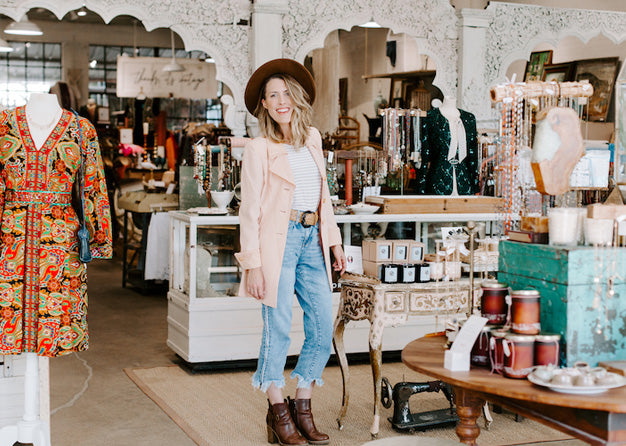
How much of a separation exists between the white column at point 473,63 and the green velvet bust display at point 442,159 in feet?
1.01

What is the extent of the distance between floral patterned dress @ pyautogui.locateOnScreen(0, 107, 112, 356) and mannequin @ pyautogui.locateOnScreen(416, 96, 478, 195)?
3.13 meters

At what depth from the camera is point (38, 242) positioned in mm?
3416

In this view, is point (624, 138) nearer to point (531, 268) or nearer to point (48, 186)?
point (531, 268)

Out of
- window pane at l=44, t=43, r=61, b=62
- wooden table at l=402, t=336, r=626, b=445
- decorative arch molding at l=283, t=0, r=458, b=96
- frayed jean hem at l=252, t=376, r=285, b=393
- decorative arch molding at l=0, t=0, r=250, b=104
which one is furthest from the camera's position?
window pane at l=44, t=43, r=61, b=62

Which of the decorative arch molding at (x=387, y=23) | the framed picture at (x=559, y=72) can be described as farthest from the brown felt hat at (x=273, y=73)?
the framed picture at (x=559, y=72)

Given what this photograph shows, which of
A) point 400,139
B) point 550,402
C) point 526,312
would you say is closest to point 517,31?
point 400,139

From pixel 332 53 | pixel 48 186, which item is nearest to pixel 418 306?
pixel 48 186

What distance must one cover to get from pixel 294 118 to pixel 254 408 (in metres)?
1.71

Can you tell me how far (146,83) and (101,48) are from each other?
609cm

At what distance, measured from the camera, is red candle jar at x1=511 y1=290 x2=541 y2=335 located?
7.33 feet

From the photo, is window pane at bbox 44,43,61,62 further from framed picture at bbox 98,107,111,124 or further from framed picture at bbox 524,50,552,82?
framed picture at bbox 524,50,552,82

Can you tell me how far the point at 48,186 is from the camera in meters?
3.44

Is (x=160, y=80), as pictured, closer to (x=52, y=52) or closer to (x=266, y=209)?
(x=266, y=209)

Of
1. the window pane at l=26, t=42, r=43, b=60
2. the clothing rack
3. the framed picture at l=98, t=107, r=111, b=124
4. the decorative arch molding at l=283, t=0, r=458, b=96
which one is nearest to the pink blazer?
the clothing rack
